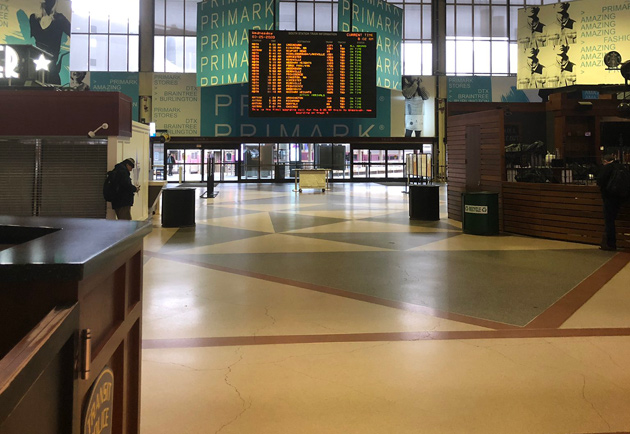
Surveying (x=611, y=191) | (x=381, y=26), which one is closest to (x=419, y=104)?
(x=381, y=26)

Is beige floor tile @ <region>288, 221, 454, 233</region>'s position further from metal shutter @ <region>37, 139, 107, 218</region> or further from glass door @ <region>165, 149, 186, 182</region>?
glass door @ <region>165, 149, 186, 182</region>

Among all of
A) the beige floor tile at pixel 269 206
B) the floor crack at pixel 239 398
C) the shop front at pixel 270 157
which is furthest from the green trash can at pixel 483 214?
the shop front at pixel 270 157

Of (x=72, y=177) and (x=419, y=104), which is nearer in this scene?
(x=72, y=177)

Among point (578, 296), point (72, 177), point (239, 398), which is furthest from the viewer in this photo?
point (72, 177)

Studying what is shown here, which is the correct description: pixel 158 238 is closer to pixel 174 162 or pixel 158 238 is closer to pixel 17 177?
pixel 17 177

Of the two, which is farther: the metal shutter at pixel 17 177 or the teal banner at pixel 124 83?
the teal banner at pixel 124 83

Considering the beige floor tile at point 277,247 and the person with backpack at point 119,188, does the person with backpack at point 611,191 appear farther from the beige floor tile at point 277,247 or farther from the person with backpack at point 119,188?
the person with backpack at point 119,188

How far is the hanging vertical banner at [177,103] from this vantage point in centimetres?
2842

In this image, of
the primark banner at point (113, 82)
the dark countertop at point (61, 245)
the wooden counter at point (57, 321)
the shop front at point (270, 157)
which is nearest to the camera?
the wooden counter at point (57, 321)

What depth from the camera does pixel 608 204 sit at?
26.5ft

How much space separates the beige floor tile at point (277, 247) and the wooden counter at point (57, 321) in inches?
251

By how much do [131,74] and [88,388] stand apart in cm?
2959

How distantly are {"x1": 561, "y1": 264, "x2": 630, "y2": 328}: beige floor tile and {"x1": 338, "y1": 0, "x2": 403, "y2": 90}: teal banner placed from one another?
1374 cm

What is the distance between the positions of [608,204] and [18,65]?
411 inches
